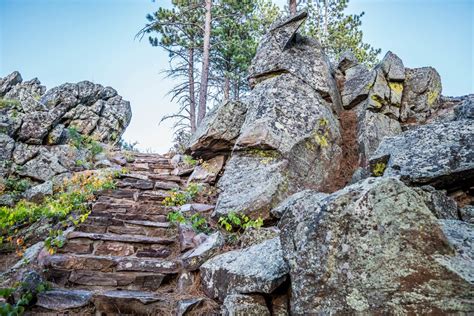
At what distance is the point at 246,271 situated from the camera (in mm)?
3006

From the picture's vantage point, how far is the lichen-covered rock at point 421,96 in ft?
24.5

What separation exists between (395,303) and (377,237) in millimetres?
428

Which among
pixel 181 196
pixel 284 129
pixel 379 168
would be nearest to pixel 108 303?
pixel 181 196

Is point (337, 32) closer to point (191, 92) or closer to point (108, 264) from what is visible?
point (191, 92)

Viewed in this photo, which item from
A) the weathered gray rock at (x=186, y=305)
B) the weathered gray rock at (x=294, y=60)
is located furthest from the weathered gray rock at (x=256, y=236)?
the weathered gray rock at (x=294, y=60)

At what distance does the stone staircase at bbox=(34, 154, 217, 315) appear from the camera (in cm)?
344

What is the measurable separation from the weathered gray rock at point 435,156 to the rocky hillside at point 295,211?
0.06ft

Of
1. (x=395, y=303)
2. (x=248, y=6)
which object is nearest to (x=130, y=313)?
(x=395, y=303)

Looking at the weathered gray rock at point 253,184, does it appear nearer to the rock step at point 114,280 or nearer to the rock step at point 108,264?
the rock step at point 108,264

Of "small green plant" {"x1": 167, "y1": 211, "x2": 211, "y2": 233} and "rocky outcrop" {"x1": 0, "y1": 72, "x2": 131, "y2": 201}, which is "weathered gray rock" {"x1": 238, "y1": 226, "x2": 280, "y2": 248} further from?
"rocky outcrop" {"x1": 0, "y1": 72, "x2": 131, "y2": 201}

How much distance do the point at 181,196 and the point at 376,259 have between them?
17.3ft

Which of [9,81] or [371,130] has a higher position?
[9,81]

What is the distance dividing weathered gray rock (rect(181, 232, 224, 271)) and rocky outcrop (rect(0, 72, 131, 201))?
6.54m

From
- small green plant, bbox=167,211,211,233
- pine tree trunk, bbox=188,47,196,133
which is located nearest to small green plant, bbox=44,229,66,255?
small green plant, bbox=167,211,211,233
